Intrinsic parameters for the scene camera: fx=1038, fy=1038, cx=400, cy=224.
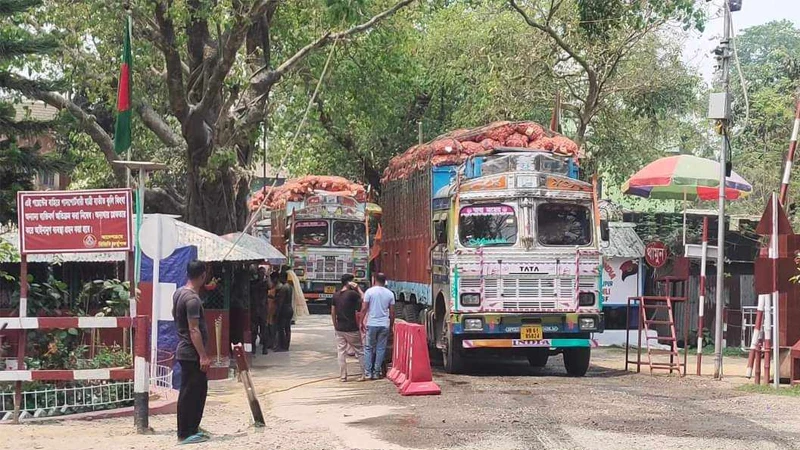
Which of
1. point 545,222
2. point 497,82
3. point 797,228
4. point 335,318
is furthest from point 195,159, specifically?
point 797,228

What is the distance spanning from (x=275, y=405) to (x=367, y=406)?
157 cm

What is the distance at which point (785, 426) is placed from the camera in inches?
452

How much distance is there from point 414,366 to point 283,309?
8.85 meters

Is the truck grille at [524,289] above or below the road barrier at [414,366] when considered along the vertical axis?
above

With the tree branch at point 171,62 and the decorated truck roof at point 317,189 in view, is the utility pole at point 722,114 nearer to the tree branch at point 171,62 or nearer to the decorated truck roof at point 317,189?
the tree branch at point 171,62

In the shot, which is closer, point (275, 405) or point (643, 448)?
point (643, 448)

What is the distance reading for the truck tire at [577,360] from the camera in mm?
17125


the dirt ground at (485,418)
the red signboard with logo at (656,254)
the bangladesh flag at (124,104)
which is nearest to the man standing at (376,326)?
the dirt ground at (485,418)

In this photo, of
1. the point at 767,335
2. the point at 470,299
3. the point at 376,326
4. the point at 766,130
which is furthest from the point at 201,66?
the point at 766,130

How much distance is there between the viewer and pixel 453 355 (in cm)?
1691

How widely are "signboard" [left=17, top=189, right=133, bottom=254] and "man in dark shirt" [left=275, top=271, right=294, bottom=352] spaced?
11.0m

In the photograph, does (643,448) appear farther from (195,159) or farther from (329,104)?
(329,104)

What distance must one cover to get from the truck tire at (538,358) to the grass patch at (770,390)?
3904 millimetres

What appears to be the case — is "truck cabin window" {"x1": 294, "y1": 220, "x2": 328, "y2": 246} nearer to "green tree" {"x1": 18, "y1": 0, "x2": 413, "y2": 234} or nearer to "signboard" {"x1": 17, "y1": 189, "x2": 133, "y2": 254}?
"green tree" {"x1": 18, "y1": 0, "x2": 413, "y2": 234}
